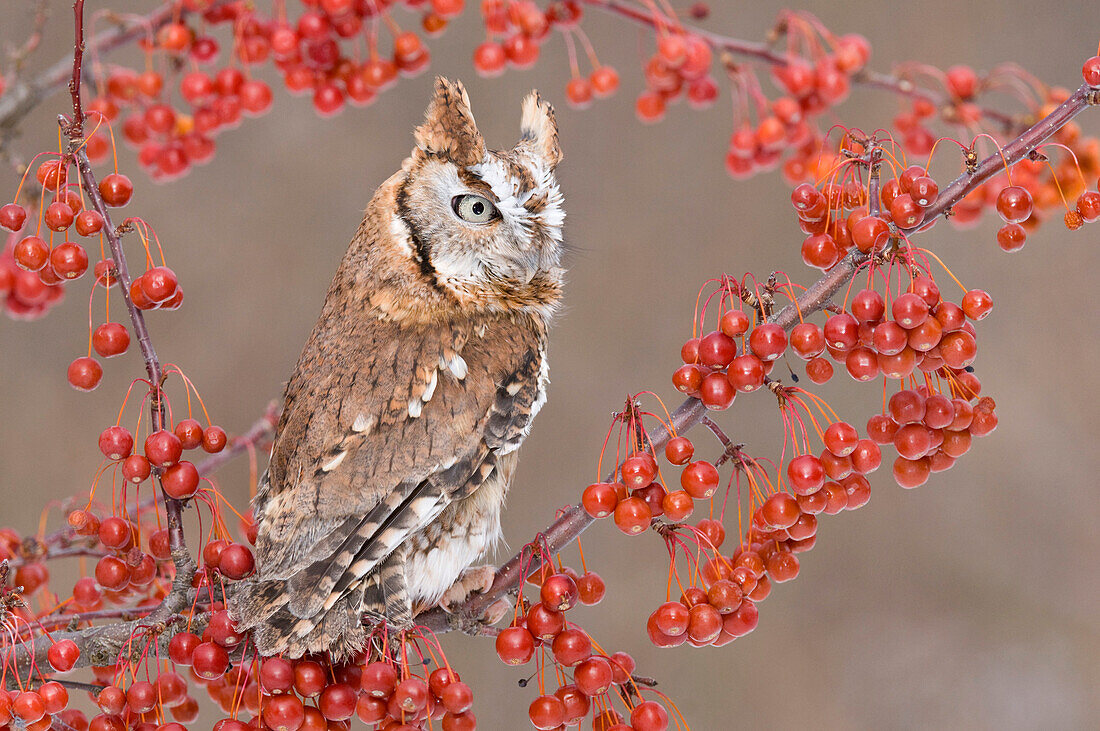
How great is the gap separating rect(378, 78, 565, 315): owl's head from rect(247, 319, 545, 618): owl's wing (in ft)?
0.18

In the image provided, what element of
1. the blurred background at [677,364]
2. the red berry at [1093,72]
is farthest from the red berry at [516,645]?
the blurred background at [677,364]

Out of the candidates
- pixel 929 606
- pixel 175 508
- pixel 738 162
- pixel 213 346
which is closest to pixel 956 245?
pixel 929 606

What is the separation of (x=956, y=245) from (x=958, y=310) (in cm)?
132

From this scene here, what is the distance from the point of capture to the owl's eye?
1091 mm

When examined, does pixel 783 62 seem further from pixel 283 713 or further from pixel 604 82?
pixel 283 713

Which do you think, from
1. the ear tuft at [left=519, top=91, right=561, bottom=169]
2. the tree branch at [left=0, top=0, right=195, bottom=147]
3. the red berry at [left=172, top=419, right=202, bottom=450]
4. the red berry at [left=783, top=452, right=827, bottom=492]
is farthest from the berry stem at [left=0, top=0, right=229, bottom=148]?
the red berry at [left=783, top=452, right=827, bottom=492]

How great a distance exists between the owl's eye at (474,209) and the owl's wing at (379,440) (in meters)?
0.12

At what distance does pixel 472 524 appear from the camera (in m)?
1.07

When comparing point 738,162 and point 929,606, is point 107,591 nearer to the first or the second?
point 738,162

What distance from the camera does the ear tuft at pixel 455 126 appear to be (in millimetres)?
1062

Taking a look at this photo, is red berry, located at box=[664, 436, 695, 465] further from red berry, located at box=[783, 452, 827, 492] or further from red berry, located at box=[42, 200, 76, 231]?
red berry, located at box=[42, 200, 76, 231]

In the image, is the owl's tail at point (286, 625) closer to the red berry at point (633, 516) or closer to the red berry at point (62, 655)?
the red berry at point (62, 655)

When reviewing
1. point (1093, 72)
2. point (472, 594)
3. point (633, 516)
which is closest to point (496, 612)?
point (472, 594)

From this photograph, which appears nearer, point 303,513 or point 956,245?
point 303,513
